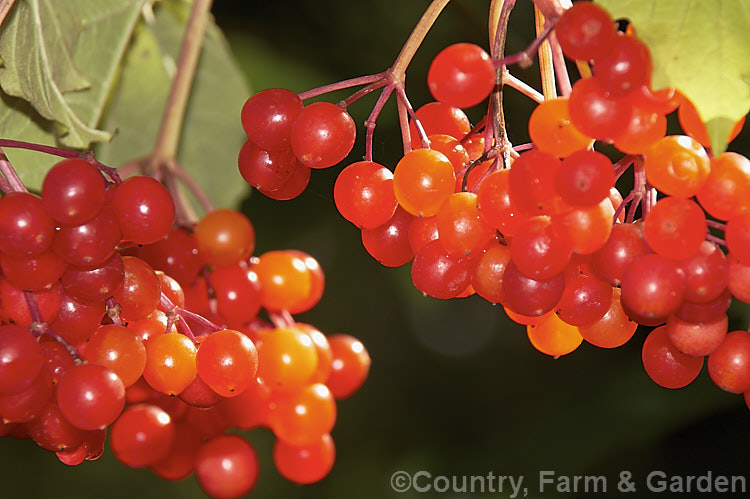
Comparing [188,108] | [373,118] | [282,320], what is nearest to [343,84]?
[373,118]

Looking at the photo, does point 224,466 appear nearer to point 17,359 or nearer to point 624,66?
point 17,359

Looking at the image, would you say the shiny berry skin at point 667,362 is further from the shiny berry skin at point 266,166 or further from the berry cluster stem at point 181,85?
the berry cluster stem at point 181,85

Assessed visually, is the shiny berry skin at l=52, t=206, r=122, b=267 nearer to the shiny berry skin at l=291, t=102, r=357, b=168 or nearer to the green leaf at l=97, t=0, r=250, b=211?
the shiny berry skin at l=291, t=102, r=357, b=168

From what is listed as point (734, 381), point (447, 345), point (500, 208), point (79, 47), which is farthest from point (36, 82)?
point (447, 345)

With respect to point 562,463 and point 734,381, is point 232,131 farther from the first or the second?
point 734,381

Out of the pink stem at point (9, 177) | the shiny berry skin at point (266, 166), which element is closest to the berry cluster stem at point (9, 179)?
the pink stem at point (9, 177)
